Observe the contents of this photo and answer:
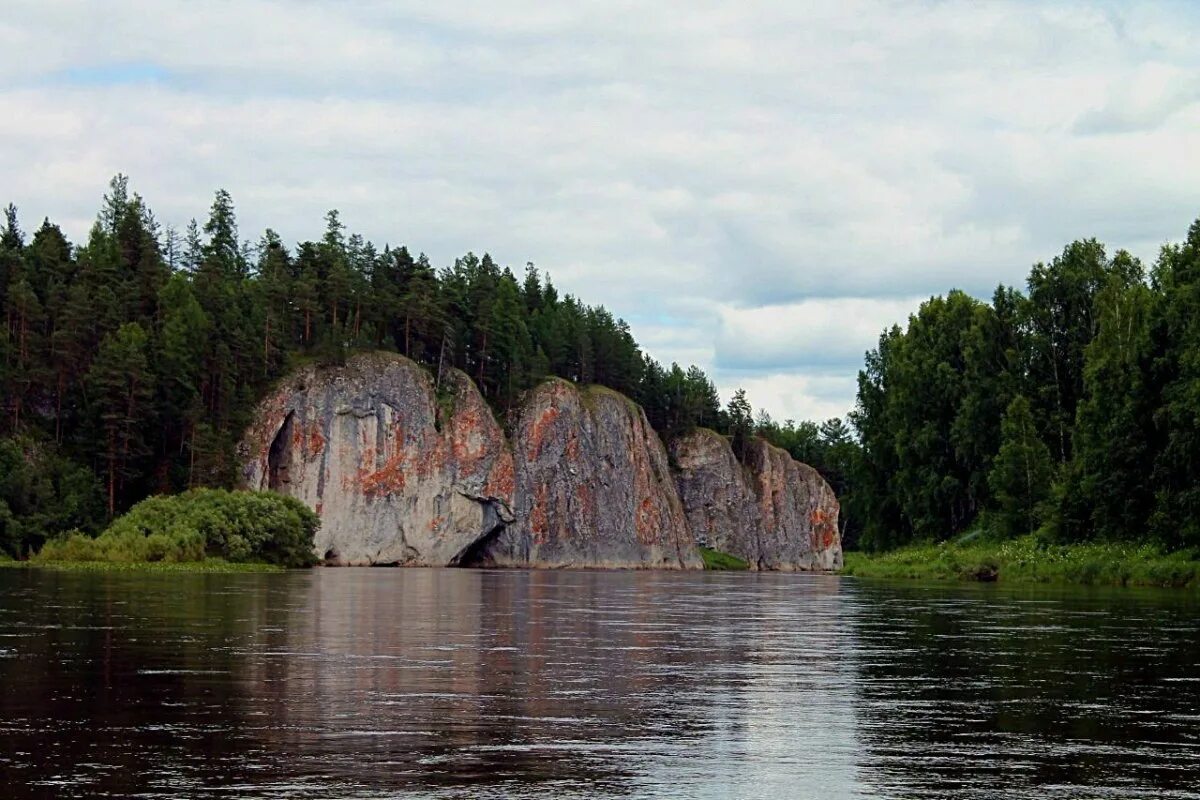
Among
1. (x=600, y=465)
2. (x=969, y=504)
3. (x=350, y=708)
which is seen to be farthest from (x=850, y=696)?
(x=600, y=465)

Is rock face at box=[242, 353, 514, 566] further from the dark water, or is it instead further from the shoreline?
the dark water

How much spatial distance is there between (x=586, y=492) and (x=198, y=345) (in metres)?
50.4

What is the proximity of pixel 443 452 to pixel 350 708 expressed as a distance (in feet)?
420

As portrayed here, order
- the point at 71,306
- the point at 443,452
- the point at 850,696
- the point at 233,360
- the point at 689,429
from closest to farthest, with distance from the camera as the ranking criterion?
1. the point at 850,696
2. the point at 71,306
3. the point at 233,360
4. the point at 443,452
5. the point at 689,429

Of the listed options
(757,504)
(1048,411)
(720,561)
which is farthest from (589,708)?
(757,504)

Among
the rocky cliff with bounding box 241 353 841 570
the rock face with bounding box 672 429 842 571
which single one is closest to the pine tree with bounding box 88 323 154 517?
the rocky cliff with bounding box 241 353 841 570

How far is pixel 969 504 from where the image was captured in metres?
110

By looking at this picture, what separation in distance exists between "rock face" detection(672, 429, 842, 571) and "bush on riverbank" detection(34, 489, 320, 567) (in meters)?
83.7

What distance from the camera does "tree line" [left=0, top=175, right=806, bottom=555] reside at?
111m

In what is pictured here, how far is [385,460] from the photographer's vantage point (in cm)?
14162

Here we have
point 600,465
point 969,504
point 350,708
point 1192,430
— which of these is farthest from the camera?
A: point 600,465

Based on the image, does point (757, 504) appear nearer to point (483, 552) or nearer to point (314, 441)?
point (483, 552)

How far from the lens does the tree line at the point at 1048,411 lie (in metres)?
70.4

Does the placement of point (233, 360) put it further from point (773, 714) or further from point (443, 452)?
point (773, 714)
